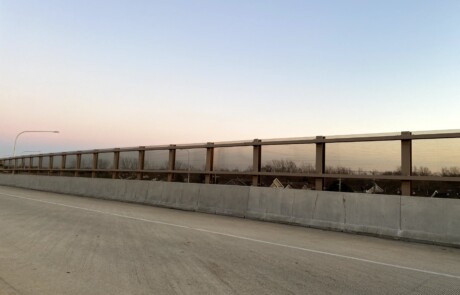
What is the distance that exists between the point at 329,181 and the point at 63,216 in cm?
807

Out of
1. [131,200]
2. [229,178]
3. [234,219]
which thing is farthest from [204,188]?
[131,200]

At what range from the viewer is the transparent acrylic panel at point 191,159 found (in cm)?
1797

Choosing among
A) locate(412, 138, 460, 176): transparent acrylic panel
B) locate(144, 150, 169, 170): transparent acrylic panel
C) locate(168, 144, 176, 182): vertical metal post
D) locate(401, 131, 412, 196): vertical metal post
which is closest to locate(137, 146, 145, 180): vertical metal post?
locate(144, 150, 169, 170): transparent acrylic panel

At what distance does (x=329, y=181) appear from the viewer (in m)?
13.0

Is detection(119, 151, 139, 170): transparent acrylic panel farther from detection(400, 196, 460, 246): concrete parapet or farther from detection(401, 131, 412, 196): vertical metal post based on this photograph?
detection(400, 196, 460, 246): concrete parapet

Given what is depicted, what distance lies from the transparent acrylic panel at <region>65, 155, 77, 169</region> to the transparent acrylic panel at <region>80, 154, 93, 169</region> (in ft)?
4.00

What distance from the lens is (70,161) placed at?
96.7 ft

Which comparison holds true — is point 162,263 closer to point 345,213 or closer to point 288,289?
point 288,289

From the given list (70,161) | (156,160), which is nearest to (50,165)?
(70,161)

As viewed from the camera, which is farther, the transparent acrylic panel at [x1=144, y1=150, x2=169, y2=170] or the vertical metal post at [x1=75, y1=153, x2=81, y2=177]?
the vertical metal post at [x1=75, y1=153, x2=81, y2=177]

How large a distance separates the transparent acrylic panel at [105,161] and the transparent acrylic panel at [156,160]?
3785 millimetres

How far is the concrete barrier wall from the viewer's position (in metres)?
10.2

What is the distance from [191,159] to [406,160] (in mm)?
9443

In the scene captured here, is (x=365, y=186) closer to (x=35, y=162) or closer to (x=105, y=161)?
(x=105, y=161)
